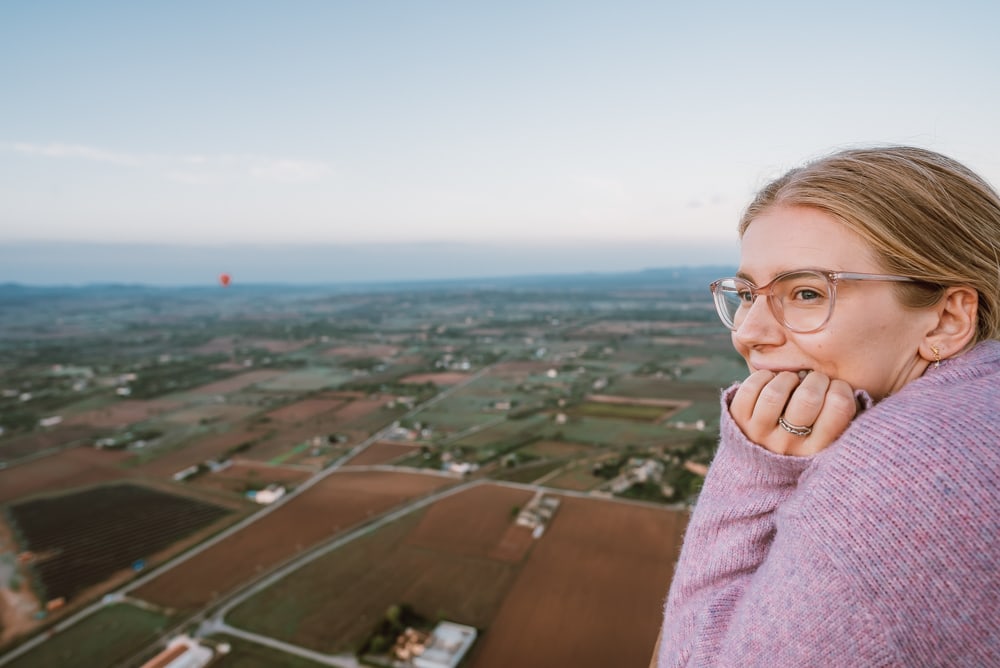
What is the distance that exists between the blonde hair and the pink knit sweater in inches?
9.6

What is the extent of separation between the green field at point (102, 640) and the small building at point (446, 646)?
25.4 ft

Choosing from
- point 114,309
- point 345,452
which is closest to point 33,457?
point 345,452

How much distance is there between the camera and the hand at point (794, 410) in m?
0.95

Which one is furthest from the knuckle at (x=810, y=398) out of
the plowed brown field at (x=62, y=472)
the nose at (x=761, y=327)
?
the plowed brown field at (x=62, y=472)

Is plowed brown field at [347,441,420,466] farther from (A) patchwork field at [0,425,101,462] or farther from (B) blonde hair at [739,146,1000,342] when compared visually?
(B) blonde hair at [739,146,1000,342]

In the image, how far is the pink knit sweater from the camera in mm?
716

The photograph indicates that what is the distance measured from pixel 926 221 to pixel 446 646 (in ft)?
47.3

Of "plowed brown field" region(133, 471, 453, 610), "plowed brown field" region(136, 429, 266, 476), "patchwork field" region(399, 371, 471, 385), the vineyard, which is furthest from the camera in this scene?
"patchwork field" region(399, 371, 471, 385)

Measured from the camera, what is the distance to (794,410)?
0.97 metres

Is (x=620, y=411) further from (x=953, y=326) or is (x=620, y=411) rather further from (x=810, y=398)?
(x=810, y=398)

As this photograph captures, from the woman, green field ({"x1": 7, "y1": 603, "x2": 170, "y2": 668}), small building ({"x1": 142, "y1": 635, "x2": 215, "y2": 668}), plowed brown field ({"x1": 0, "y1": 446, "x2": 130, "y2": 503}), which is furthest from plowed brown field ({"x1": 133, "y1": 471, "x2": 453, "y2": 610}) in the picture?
the woman

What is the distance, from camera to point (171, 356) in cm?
6431

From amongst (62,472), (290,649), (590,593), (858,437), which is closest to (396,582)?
(290,649)

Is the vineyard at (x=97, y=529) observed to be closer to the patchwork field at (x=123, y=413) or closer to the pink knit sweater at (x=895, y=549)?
the patchwork field at (x=123, y=413)
